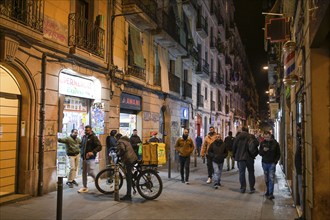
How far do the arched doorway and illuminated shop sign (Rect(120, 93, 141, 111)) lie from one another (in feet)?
19.6

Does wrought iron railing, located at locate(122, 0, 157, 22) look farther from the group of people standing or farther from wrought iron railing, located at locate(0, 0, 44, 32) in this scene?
the group of people standing

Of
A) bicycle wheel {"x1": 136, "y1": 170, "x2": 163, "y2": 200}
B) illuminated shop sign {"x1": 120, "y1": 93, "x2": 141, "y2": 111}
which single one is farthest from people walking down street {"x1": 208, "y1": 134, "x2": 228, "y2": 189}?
illuminated shop sign {"x1": 120, "y1": 93, "x2": 141, "y2": 111}

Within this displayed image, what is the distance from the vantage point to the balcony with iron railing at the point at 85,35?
440 inches

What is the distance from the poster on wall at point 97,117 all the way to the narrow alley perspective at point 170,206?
104 inches

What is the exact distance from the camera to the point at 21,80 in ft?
29.8

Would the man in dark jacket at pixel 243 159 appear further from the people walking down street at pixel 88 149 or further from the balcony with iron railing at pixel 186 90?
the balcony with iron railing at pixel 186 90

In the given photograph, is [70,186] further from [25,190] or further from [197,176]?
[197,176]

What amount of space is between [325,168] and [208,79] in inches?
1039

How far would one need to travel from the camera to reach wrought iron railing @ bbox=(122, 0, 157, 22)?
14875 millimetres

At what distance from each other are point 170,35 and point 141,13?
4.13 metres

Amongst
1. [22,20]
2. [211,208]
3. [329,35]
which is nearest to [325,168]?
[329,35]

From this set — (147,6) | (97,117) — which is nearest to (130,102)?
(97,117)

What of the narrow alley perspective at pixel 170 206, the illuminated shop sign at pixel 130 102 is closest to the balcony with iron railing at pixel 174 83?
the illuminated shop sign at pixel 130 102

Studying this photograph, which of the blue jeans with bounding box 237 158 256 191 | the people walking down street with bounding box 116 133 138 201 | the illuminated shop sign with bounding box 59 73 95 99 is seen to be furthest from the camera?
the illuminated shop sign with bounding box 59 73 95 99
